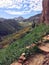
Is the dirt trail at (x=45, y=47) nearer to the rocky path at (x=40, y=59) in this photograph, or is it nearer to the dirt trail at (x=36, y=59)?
the rocky path at (x=40, y=59)

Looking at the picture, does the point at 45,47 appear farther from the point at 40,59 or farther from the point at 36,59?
the point at 40,59

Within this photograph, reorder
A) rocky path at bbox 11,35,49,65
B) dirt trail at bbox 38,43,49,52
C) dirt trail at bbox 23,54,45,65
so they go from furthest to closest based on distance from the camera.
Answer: dirt trail at bbox 38,43,49,52, dirt trail at bbox 23,54,45,65, rocky path at bbox 11,35,49,65

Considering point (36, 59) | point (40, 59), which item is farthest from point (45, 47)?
point (40, 59)

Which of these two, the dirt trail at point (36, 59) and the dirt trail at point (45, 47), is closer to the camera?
the dirt trail at point (36, 59)

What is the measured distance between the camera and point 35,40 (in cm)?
2788

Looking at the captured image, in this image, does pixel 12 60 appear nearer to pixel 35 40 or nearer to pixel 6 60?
pixel 6 60

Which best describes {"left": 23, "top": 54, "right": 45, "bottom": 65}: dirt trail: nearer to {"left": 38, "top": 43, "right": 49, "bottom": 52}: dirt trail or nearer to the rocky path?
the rocky path

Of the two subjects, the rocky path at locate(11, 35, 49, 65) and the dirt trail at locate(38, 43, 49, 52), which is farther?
the dirt trail at locate(38, 43, 49, 52)

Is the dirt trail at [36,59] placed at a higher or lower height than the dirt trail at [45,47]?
lower

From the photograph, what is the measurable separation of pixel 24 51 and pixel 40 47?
153 centimetres

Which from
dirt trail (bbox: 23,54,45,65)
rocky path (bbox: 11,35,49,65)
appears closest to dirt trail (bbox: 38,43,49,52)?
rocky path (bbox: 11,35,49,65)

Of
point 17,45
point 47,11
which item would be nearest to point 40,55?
point 17,45

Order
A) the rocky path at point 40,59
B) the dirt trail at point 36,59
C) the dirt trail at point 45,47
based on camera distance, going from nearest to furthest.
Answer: the rocky path at point 40,59, the dirt trail at point 36,59, the dirt trail at point 45,47

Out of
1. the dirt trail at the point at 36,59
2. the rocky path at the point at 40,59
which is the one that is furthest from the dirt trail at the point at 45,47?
the dirt trail at the point at 36,59
